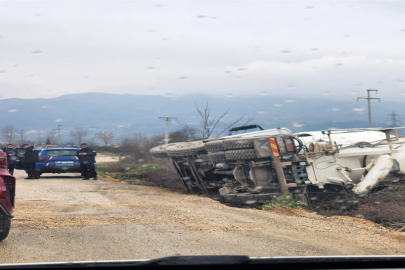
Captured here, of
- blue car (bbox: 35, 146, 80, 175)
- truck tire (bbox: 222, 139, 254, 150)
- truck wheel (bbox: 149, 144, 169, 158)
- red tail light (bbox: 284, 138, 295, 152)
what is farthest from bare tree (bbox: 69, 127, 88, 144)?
red tail light (bbox: 284, 138, 295, 152)

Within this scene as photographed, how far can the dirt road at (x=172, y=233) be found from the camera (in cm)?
598

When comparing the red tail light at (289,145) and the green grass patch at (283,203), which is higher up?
the red tail light at (289,145)

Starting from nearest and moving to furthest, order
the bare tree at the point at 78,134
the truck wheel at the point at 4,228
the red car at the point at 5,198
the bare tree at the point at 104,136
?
the red car at the point at 5,198
the truck wheel at the point at 4,228
the bare tree at the point at 104,136
the bare tree at the point at 78,134

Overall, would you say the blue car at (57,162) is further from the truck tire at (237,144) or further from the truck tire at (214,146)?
the truck tire at (237,144)

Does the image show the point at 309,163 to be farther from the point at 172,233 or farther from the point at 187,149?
the point at 172,233

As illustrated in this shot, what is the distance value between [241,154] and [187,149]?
2.15 metres

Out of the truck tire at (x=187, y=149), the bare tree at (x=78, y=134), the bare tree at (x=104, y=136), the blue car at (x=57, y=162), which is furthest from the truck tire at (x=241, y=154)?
the bare tree at (x=78, y=134)

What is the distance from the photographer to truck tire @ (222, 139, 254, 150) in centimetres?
1102

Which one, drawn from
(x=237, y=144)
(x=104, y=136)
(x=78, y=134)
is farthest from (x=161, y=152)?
(x=78, y=134)

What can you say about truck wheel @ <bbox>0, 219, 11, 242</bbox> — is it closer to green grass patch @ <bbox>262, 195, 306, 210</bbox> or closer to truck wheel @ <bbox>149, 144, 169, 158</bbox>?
green grass patch @ <bbox>262, 195, 306, 210</bbox>

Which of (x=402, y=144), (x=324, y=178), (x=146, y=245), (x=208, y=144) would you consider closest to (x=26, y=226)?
(x=146, y=245)

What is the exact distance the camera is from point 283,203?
34.7ft

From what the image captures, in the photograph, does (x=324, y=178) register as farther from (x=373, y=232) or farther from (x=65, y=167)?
(x=65, y=167)

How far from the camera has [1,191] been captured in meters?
5.97
